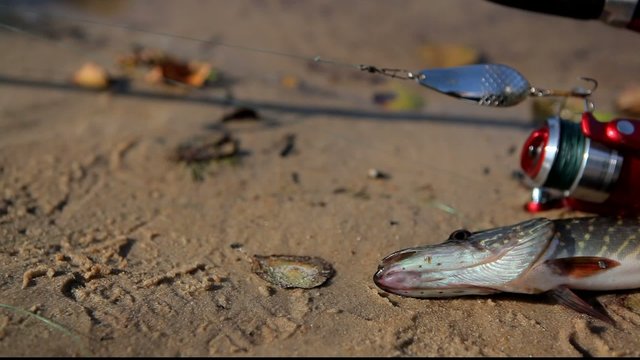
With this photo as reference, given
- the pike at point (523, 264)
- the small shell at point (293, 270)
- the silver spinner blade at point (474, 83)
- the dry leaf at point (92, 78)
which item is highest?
the silver spinner blade at point (474, 83)

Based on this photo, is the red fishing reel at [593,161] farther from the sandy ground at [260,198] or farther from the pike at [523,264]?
the sandy ground at [260,198]

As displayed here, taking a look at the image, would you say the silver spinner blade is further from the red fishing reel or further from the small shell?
the small shell

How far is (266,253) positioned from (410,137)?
6.56 ft

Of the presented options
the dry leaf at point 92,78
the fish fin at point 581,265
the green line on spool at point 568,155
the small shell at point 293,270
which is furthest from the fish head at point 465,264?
the dry leaf at point 92,78

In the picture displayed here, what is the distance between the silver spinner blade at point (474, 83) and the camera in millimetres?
3330

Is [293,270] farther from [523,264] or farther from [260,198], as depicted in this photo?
[523,264]

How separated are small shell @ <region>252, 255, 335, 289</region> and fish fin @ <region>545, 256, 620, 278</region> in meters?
1.05

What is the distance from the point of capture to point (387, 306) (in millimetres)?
2783

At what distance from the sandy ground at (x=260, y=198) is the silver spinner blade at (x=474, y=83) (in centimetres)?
75

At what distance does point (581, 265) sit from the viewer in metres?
2.91

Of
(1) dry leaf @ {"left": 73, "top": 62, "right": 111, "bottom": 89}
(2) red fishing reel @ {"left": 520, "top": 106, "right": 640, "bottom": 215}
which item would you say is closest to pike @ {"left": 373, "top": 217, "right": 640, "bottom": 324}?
(2) red fishing reel @ {"left": 520, "top": 106, "right": 640, "bottom": 215}

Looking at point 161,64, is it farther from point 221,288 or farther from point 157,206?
point 221,288

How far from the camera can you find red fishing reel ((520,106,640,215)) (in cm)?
314

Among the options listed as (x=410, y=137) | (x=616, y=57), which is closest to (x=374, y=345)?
(x=410, y=137)
